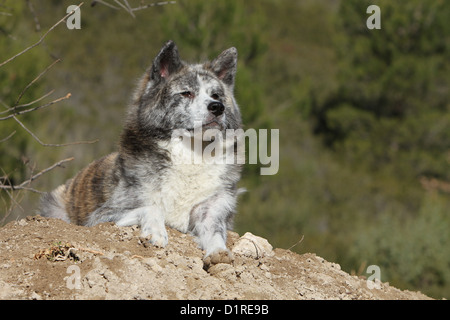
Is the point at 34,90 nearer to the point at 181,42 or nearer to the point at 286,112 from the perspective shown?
the point at 181,42

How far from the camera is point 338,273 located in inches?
212

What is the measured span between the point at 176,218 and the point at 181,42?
14.7m

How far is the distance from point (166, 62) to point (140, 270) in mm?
2492

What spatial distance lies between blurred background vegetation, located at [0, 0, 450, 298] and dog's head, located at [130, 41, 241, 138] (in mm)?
5442

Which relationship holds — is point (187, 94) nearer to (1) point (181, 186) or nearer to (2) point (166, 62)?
(2) point (166, 62)

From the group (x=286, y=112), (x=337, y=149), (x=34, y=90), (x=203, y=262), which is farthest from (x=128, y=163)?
(x=337, y=149)

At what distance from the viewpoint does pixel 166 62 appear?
6.12 metres

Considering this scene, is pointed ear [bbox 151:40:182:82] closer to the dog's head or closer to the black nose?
the dog's head

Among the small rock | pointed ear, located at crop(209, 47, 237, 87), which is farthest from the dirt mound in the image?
pointed ear, located at crop(209, 47, 237, 87)

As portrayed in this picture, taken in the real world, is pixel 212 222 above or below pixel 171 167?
below

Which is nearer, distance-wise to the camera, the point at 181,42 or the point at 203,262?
the point at 203,262

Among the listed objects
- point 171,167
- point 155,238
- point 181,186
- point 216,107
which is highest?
point 216,107

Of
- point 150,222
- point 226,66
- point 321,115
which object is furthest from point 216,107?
point 321,115

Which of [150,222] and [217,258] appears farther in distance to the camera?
[150,222]
